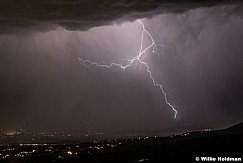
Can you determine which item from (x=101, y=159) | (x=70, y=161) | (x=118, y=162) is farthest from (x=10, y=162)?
(x=118, y=162)

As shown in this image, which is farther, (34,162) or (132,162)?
(34,162)

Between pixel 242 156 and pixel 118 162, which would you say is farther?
pixel 118 162

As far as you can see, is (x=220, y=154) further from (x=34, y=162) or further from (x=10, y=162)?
(x=10, y=162)

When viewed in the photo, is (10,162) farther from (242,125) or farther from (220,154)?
(242,125)

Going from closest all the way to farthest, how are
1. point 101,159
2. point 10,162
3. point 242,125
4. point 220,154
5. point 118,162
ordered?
1. point 220,154
2. point 118,162
3. point 101,159
4. point 10,162
5. point 242,125

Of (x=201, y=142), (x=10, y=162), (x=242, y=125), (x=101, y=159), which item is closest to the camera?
(x=101, y=159)

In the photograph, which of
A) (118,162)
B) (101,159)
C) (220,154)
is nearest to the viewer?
(220,154)

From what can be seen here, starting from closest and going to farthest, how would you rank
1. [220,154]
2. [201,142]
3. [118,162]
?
[220,154] → [118,162] → [201,142]

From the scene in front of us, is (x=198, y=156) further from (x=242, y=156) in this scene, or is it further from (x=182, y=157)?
(x=242, y=156)

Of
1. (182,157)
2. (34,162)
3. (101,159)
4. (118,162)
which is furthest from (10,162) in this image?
(182,157)
